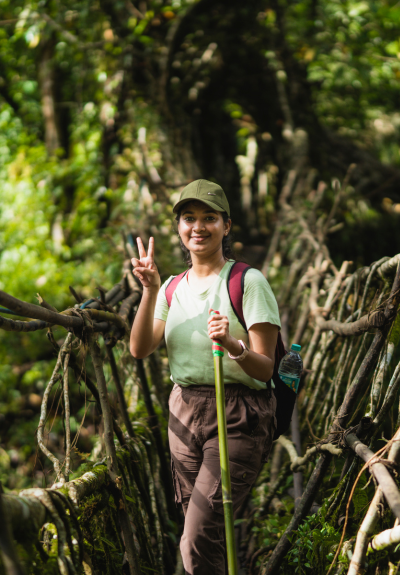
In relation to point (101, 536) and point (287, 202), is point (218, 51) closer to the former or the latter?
point (287, 202)

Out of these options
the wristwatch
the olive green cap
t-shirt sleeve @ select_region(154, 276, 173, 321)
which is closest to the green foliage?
the wristwatch

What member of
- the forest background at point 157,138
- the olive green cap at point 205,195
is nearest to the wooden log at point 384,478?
the olive green cap at point 205,195

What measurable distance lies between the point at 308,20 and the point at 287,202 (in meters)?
4.08

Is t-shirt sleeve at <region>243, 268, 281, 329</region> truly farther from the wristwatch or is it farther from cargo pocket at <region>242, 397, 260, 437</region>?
cargo pocket at <region>242, 397, 260, 437</region>

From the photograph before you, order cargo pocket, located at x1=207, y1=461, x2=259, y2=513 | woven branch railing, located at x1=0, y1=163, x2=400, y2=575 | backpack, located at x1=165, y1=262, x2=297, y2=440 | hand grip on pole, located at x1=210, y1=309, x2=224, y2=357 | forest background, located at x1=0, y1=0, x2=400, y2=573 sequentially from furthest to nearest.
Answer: forest background, located at x1=0, y1=0, x2=400, y2=573, backpack, located at x1=165, y1=262, x2=297, y2=440, cargo pocket, located at x1=207, y1=461, x2=259, y2=513, hand grip on pole, located at x1=210, y1=309, x2=224, y2=357, woven branch railing, located at x1=0, y1=163, x2=400, y2=575

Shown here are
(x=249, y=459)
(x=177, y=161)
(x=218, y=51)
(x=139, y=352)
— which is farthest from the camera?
(x=218, y=51)

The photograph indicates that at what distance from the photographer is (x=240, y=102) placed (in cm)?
746

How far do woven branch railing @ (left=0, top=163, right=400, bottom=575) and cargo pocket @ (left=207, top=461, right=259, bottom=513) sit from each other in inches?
12.4

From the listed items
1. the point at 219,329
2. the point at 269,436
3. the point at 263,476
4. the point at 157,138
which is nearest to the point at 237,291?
the point at 219,329

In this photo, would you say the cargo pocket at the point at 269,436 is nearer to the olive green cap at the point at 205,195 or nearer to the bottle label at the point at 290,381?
the bottle label at the point at 290,381

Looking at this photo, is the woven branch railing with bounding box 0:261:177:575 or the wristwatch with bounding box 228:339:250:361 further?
the wristwatch with bounding box 228:339:250:361

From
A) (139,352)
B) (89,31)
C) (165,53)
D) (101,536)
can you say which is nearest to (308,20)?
(165,53)

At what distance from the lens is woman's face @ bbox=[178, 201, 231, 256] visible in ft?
→ 5.75

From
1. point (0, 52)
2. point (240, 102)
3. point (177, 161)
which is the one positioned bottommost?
point (177, 161)
